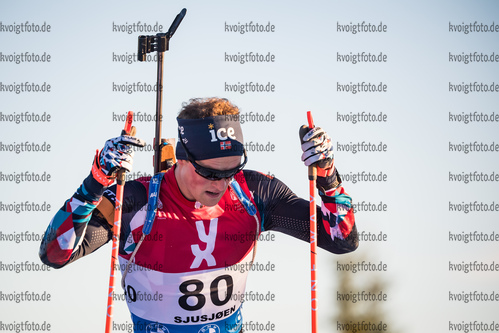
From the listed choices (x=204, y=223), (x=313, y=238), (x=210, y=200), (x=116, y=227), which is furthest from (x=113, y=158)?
(x=313, y=238)

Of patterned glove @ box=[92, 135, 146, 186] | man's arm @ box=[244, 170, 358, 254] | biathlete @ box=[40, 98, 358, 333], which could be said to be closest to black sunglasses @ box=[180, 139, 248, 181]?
biathlete @ box=[40, 98, 358, 333]

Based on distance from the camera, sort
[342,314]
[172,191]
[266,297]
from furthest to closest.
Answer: [342,314] → [266,297] → [172,191]

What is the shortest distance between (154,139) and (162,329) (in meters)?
2.17

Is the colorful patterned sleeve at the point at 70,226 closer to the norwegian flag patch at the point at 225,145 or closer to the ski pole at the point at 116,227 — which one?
the ski pole at the point at 116,227

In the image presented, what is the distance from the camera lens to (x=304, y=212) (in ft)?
22.6

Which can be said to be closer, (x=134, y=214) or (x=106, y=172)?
(x=106, y=172)

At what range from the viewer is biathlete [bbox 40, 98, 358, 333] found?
6527 mm

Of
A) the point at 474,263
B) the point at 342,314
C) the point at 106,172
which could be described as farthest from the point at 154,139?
the point at 342,314

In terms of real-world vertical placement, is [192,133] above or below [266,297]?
above

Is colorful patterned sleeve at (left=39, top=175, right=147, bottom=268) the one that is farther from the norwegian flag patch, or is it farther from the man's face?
the norwegian flag patch

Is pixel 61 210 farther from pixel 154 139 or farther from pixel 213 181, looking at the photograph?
pixel 154 139

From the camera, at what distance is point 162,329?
6.67 m

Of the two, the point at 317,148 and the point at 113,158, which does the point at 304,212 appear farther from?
the point at 113,158

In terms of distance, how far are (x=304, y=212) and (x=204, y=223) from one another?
944 millimetres
